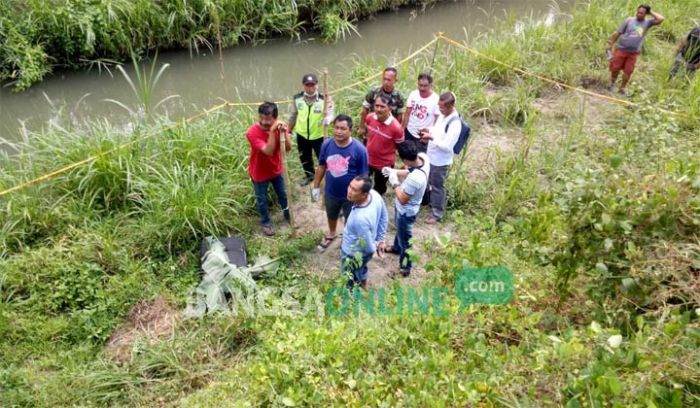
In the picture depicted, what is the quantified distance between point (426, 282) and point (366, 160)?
1198mm

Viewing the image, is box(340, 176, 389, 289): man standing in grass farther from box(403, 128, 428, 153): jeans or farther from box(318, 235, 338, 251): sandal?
A: box(403, 128, 428, 153): jeans

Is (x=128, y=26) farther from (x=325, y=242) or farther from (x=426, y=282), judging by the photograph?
(x=426, y=282)

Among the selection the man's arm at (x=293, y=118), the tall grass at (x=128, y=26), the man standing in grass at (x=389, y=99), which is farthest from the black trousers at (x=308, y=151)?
the tall grass at (x=128, y=26)

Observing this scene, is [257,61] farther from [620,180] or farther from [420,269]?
[620,180]

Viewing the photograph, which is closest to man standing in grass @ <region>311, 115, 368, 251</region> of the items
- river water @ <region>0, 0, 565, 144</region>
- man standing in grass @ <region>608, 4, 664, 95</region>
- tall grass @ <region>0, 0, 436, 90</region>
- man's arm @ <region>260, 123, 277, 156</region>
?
man's arm @ <region>260, 123, 277, 156</region>

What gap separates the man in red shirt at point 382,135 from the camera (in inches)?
186

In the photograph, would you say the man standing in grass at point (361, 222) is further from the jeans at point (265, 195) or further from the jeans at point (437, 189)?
the jeans at point (265, 195)

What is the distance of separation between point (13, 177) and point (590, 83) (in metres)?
7.54

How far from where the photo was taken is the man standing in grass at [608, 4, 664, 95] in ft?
22.4

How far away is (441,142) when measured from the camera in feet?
15.5

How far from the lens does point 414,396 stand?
2512 mm

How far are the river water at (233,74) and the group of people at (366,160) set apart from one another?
7.97ft

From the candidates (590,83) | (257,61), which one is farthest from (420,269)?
(257,61)

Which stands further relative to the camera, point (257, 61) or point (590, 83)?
point (257, 61)
